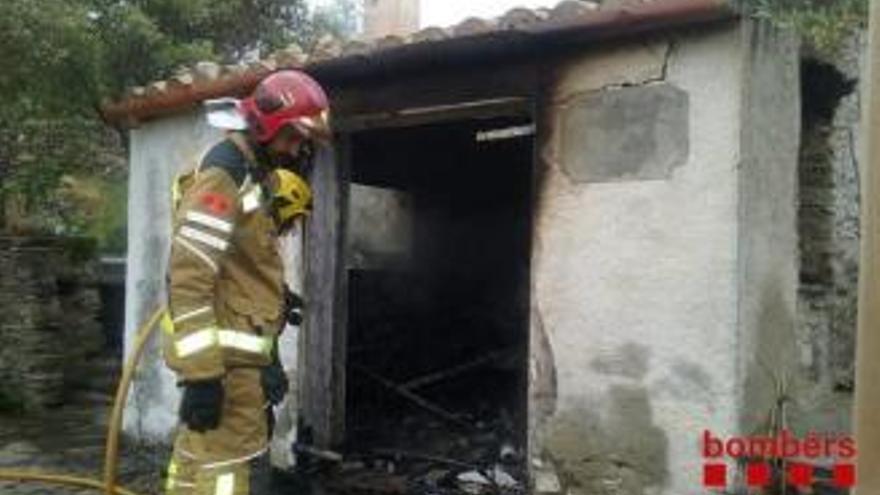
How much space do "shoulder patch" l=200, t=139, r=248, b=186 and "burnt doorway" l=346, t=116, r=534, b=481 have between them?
4151mm

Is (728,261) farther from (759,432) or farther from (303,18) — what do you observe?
(303,18)

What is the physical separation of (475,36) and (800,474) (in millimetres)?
2949

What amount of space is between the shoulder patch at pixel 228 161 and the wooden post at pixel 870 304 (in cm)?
271

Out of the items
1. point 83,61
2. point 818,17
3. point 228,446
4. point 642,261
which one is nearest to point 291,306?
point 228,446

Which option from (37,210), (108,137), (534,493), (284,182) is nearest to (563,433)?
(534,493)

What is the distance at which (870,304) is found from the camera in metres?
Answer: 2.91

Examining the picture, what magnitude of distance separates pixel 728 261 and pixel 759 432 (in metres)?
0.92

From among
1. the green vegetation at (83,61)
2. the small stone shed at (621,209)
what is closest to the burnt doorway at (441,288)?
the small stone shed at (621,209)

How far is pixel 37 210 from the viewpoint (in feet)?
46.7

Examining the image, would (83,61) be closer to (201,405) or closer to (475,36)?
(475,36)

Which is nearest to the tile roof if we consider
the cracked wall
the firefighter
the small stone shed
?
the small stone shed

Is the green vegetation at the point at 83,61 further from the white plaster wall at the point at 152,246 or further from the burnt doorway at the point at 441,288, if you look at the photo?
the burnt doorway at the point at 441,288

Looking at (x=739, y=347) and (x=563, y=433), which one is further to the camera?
(x=563, y=433)

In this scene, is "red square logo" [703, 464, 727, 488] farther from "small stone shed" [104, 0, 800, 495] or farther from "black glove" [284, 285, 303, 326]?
"black glove" [284, 285, 303, 326]
